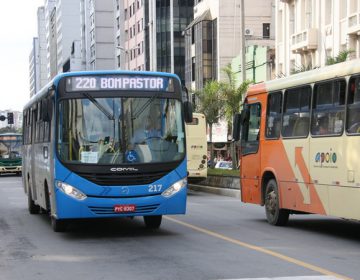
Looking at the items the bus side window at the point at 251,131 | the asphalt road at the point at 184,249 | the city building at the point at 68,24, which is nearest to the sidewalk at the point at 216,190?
the asphalt road at the point at 184,249

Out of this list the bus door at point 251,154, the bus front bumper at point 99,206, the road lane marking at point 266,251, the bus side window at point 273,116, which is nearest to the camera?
the road lane marking at point 266,251

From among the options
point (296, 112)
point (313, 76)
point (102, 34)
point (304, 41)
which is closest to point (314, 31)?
point (304, 41)

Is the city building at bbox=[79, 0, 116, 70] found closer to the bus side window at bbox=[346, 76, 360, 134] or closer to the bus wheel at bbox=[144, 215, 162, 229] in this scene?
the bus wheel at bbox=[144, 215, 162, 229]

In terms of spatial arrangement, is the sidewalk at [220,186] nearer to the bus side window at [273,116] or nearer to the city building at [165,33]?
the bus side window at [273,116]

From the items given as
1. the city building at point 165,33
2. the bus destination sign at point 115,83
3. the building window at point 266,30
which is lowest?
the bus destination sign at point 115,83

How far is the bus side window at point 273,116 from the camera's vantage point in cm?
1538

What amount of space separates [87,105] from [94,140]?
2.24ft

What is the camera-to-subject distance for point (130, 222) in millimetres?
16672

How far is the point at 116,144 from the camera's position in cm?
1327

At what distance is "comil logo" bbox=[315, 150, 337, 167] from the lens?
1277cm

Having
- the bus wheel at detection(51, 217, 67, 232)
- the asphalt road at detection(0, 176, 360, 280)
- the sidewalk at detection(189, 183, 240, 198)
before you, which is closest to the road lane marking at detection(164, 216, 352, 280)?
the asphalt road at detection(0, 176, 360, 280)

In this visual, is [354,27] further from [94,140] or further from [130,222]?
[94,140]

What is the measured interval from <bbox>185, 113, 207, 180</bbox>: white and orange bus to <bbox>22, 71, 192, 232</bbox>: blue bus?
14.7 meters

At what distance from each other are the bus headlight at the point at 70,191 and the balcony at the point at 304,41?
1247 inches
